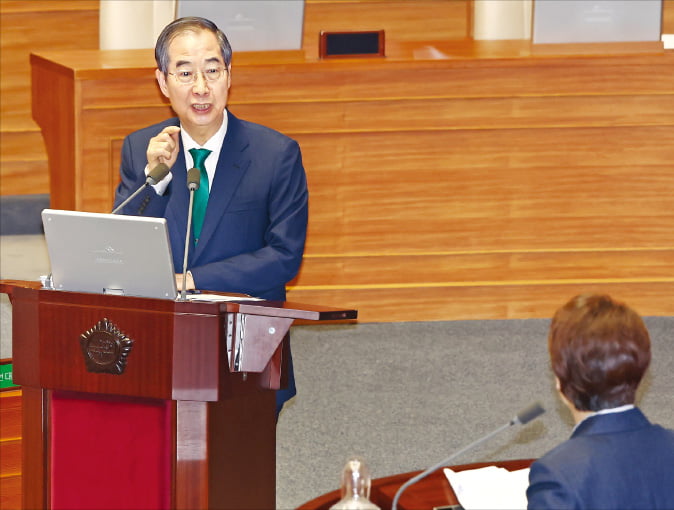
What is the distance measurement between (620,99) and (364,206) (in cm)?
129

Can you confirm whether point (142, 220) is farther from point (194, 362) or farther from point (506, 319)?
point (506, 319)

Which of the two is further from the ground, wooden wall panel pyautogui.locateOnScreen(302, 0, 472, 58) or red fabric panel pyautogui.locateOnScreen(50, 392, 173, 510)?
wooden wall panel pyautogui.locateOnScreen(302, 0, 472, 58)

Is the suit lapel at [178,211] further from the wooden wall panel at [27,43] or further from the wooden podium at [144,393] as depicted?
the wooden wall panel at [27,43]

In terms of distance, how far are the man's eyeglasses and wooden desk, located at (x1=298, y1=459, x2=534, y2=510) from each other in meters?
1.23

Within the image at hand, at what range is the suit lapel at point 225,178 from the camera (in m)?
3.20

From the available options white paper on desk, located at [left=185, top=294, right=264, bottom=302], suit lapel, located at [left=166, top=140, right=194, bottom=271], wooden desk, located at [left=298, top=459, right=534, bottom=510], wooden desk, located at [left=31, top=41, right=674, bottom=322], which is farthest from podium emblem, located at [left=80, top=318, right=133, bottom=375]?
wooden desk, located at [left=31, top=41, right=674, bottom=322]

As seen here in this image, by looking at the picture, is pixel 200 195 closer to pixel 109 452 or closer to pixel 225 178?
pixel 225 178

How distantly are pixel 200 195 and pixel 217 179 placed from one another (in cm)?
8

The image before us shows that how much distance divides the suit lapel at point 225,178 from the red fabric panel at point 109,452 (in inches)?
26.6

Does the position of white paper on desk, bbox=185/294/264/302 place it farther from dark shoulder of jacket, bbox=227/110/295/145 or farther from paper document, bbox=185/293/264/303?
dark shoulder of jacket, bbox=227/110/295/145

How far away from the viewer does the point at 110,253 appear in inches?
99.2

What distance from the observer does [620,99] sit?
5656 millimetres

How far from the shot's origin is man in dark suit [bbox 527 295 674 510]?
6.48 ft

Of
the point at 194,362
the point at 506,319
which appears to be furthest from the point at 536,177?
the point at 194,362
